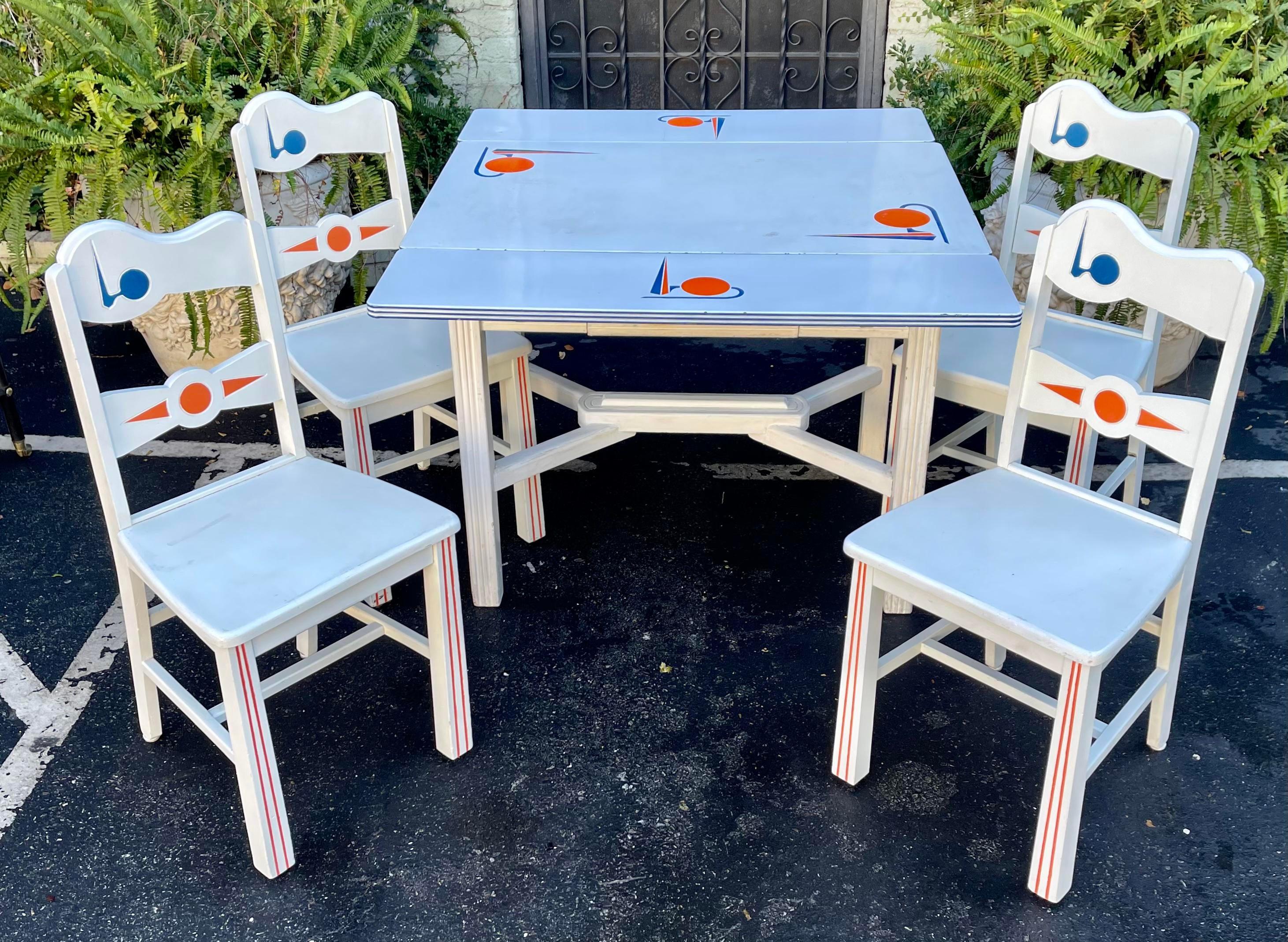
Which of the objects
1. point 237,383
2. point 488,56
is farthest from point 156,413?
point 488,56

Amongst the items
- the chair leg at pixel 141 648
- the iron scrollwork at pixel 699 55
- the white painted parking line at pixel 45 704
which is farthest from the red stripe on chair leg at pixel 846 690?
the iron scrollwork at pixel 699 55

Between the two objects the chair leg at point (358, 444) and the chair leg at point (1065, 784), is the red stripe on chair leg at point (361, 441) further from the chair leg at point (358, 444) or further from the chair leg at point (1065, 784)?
the chair leg at point (1065, 784)

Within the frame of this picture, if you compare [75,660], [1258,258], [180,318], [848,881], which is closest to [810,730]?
[848,881]

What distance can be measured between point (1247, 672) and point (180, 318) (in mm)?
3297

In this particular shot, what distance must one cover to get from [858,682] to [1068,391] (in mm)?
701

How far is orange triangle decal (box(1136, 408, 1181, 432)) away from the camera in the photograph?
6.86ft

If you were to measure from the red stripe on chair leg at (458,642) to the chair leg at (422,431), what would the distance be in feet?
3.59

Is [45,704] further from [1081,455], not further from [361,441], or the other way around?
[1081,455]

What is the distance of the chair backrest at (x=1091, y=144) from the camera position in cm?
265

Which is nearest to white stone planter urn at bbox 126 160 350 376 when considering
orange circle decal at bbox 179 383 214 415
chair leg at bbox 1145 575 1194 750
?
orange circle decal at bbox 179 383 214 415

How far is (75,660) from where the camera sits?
2824 mm

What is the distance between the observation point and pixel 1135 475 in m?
2.97

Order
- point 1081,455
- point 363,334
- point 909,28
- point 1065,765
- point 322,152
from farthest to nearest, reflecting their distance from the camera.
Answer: point 909,28 < point 363,334 < point 322,152 < point 1081,455 < point 1065,765

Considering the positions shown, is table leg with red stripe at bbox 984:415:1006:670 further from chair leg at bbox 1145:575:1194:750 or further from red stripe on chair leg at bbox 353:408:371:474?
red stripe on chair leg at bbox 353:408:371:474
